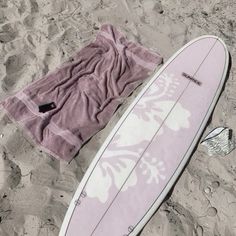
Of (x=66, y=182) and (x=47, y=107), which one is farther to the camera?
(x=47, y=107)

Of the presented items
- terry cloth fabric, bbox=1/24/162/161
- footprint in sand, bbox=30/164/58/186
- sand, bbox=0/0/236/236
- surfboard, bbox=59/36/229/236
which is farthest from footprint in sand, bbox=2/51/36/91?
surfboard, bbox=59/36/229/236

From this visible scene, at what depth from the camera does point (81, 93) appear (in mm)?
3082

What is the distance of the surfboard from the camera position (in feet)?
8.29

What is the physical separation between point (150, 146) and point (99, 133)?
0.37m

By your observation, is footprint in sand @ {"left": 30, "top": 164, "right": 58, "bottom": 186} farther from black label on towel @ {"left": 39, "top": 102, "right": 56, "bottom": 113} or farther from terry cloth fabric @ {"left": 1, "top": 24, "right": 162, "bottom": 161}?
black label on towel @ {"left": 39, "top": 102, "right": 56, "bottom": 113}

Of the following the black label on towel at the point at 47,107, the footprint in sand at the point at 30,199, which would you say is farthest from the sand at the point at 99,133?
the black label on towel at the point at 47,107

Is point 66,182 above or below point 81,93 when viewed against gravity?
below

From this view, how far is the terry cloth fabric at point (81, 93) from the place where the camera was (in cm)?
286

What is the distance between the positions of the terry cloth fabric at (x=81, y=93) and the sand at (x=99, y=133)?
0.07 meters

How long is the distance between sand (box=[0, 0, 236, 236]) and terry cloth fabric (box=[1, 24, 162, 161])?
7 centimetres

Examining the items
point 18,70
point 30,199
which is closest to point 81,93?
point 18,70

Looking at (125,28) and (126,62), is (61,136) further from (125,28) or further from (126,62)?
(125,28)

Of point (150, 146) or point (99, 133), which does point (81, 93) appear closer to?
point (99, 133)

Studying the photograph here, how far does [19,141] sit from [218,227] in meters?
1.39
